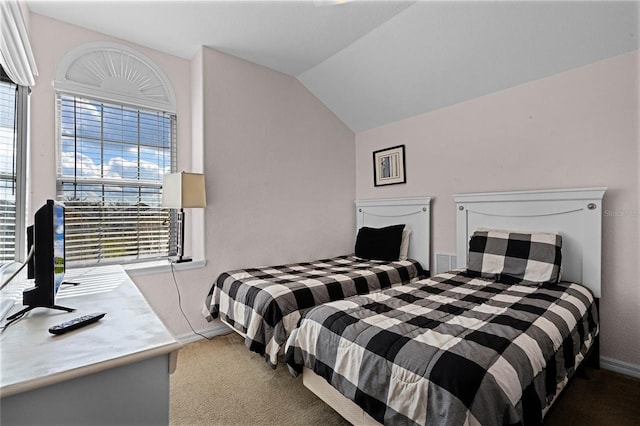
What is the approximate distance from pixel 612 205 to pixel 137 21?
3.81m

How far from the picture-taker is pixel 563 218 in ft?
7.63

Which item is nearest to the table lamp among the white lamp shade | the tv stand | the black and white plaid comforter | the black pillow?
the white lamp shade

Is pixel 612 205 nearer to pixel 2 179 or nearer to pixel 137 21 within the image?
pixel 137 21

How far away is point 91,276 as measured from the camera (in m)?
1.91

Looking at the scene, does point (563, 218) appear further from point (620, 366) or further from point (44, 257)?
point (44, 257)

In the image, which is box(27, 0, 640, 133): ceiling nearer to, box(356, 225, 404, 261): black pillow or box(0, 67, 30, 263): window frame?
box(0, 67, 30, 263): window frame

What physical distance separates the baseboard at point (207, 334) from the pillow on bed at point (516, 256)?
2.27 m

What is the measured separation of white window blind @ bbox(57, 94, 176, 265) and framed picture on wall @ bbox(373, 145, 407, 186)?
223 cm

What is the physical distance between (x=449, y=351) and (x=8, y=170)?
8.95ft

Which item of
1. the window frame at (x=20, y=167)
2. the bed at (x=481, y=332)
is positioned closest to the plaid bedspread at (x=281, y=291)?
the bed at (x=481, y=332)

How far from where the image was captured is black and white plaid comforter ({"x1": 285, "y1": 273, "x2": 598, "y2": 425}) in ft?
3.53

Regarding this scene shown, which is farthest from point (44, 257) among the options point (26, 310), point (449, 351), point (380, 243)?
point (380, 243)

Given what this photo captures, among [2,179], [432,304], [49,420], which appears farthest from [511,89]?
[2,179]

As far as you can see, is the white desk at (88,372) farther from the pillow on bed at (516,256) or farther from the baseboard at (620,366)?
the baseboard at (620,366)
